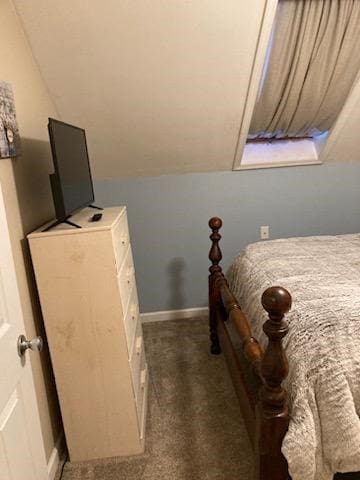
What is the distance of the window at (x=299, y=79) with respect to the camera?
86.0 inches

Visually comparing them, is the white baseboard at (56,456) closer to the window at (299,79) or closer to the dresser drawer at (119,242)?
the dresser drawer at (119,242)

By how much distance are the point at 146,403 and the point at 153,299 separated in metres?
1.15

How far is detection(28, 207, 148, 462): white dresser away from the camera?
1572 millimetres

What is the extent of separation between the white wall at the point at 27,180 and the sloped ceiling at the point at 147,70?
19 cm

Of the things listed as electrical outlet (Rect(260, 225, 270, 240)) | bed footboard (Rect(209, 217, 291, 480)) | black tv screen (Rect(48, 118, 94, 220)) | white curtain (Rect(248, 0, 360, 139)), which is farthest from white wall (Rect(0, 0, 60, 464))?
electrical outlet (Rect(260, 225, 270, 240))

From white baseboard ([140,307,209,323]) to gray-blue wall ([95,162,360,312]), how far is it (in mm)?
45

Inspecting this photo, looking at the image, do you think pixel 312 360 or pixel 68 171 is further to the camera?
pixel 68 171

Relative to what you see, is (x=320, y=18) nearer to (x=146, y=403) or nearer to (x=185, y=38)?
(x=185, y=38)

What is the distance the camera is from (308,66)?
2.44 metres

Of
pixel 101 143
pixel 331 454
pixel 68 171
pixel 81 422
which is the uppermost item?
pixel 101 143

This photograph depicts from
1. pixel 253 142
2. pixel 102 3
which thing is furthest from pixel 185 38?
pixel 253 142

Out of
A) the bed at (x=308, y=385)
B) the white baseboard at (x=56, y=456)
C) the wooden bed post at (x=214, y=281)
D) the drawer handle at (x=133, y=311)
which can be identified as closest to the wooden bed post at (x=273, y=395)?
the bed at (x=308, y=385)

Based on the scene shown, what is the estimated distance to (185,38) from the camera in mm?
1983

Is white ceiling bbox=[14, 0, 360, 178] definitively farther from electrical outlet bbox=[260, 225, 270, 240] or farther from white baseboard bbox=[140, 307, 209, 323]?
white baseboard bbox=[140, 307, 209, 323]
